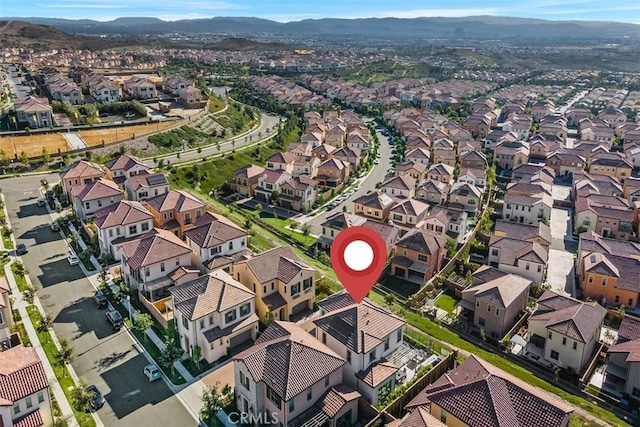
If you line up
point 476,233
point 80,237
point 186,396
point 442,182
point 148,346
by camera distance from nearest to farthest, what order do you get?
point 186,396 < point 148,346 < point 80,237 < point 476,233 < point 442,182

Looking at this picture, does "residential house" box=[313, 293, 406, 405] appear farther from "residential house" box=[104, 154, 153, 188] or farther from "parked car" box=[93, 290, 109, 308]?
"residential house" box=[104, 154, 153, 188]

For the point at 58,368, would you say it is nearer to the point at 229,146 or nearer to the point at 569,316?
the point at 569,316

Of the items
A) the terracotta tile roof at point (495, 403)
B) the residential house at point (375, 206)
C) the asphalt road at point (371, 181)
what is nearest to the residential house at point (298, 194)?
the asphalt road at point (371, 181)

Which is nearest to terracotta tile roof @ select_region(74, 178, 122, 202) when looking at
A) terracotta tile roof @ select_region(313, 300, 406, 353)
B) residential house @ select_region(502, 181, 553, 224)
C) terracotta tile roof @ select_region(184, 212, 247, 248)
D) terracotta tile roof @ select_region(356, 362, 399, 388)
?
terracotta tile roof @ select_region(184, 212, 247, 248)

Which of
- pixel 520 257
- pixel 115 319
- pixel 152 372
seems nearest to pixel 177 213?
pixel 115 319

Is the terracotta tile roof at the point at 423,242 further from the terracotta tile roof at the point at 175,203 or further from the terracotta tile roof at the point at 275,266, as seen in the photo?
the terracotta tile roof at the point at 175,203

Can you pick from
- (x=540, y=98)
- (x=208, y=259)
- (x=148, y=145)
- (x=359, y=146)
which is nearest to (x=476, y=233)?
(x=208, y=259)

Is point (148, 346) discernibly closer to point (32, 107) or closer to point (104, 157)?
point (104, 157)
